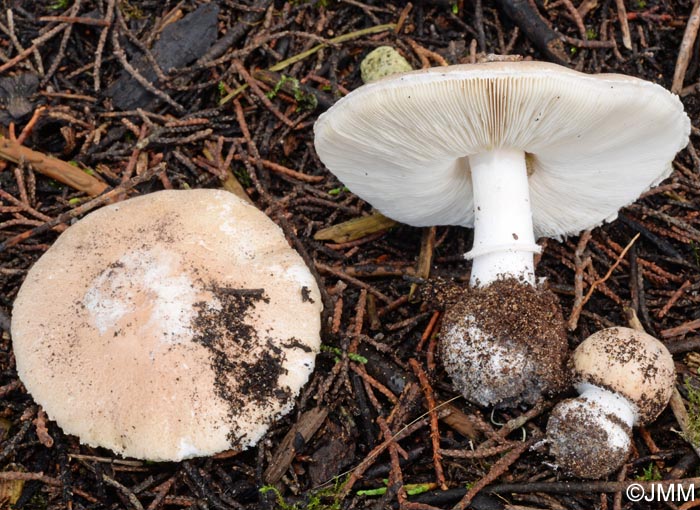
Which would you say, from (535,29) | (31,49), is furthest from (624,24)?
(31,49)

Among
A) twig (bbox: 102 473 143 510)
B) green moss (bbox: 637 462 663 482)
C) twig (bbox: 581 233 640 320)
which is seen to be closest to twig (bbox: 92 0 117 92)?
twig (bbox: 102 473 143 510)

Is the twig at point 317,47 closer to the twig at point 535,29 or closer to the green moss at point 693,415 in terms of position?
the twig at point 535,29

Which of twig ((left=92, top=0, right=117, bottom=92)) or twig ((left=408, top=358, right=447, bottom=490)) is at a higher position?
twig ((left=92, top=0, right=117, bottom=92))

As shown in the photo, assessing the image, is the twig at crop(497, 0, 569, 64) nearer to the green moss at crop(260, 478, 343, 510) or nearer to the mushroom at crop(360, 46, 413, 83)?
the mushroom at crop(360, 46, 413, 83)

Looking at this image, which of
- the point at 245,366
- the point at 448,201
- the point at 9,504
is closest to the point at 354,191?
the point at 448,201

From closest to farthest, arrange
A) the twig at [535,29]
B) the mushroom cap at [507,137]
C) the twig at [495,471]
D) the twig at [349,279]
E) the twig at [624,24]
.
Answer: the mushroom cap at [507,137]
the twig at [495,471]
the twig at [349,279]
the twig at [535,29]
the twig at [624,24]

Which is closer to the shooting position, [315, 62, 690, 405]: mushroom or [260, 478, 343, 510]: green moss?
[315, 62, 690, 405]: mushroom

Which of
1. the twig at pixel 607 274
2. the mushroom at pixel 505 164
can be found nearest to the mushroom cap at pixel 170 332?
the mushroom at pixel 505 164
